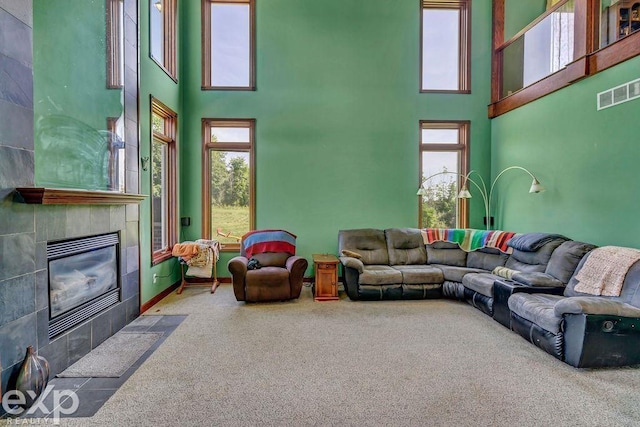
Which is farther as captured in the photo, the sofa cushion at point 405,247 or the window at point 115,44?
the sofa cushion at point 405,247

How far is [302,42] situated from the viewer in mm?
5199

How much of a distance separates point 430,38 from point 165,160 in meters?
4.80

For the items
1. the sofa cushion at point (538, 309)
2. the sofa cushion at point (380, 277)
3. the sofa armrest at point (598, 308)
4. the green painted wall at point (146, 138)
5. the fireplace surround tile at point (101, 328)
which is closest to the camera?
the sofa armrest at point (598, 308)

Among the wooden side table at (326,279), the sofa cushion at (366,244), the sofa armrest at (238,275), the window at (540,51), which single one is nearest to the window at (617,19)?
the window at (540,51)

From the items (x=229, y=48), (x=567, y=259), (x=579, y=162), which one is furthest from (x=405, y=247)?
(x=229, y=48)

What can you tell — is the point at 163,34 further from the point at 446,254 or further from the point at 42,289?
the point at 446,254

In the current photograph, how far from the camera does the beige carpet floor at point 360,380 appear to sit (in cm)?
194

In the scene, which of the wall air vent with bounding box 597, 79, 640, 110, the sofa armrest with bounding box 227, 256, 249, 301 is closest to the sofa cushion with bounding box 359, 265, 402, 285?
the sofa armrest with bounding box 227, 256, 249, 301

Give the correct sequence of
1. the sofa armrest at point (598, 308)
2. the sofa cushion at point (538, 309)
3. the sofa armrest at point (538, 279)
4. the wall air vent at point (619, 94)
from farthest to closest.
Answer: the sofa armrest at point (538, 279) < the wall air vent at point (619, 94) < the sofa cushion at point (538, 309) < the sofa armrest at point (598, 308)

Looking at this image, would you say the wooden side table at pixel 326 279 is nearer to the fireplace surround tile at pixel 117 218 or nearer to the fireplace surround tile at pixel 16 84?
the fireplace surround tile at pixel 117 218

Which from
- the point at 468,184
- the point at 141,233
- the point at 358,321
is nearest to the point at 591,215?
the point at 468,184

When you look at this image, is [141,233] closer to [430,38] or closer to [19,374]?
[19,374]

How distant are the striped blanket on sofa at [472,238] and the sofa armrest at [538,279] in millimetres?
891

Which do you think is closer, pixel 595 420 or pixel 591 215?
pixel 595 420
